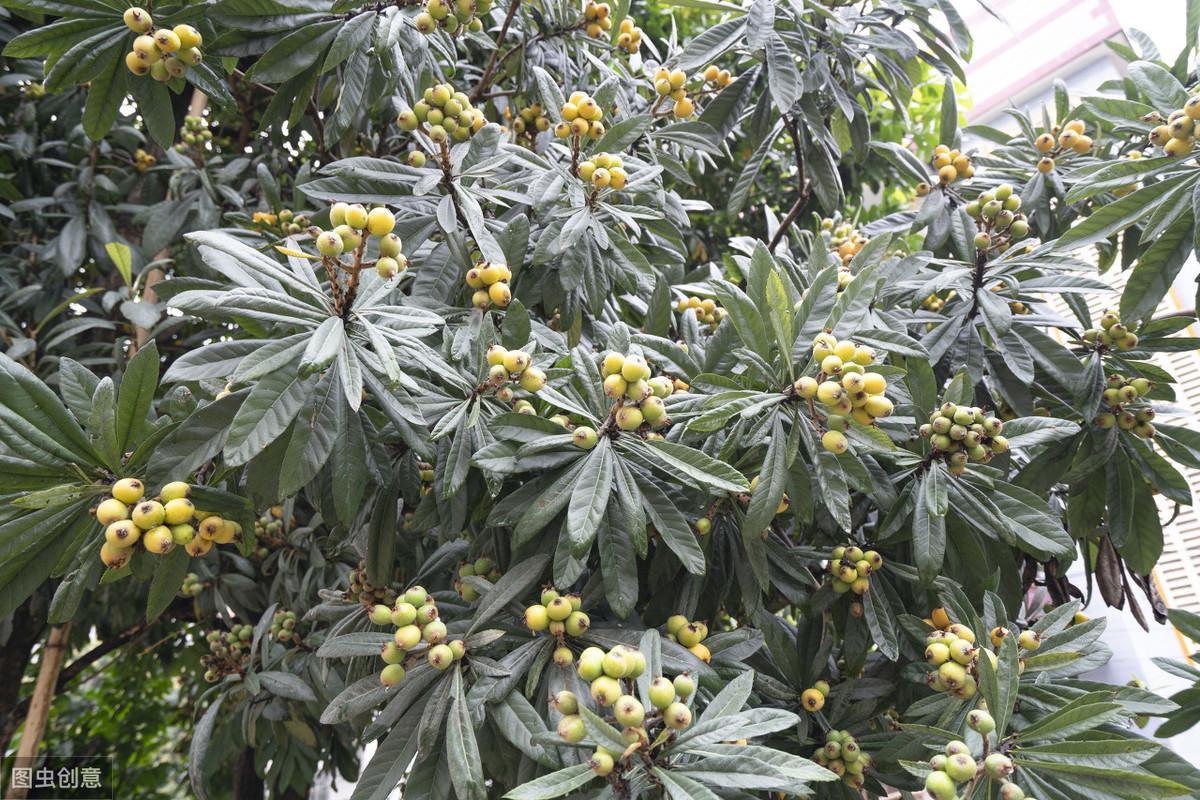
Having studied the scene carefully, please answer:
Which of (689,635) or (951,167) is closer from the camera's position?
(689,635)

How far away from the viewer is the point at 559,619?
1.18 metres

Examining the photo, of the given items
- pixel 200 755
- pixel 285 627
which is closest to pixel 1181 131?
pixel 285 627

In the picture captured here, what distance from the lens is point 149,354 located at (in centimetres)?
113

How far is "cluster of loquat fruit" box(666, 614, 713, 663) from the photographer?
1.21 m

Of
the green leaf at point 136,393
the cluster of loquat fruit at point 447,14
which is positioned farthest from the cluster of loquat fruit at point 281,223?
the green leaf at point 136,393

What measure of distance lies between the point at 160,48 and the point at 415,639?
1.21 meters

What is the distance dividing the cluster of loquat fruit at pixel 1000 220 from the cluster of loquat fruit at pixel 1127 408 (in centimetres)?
39

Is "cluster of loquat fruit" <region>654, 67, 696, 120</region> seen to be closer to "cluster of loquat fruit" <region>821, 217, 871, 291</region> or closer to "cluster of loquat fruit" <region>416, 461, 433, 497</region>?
"cluster of loquat fruit" <region>821, 217, 871, 291</region>

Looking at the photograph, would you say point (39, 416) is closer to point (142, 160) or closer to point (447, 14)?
point (447, 14)

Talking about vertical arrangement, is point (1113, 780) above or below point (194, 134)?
below

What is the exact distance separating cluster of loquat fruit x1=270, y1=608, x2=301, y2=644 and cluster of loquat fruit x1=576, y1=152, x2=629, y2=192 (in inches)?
60.4

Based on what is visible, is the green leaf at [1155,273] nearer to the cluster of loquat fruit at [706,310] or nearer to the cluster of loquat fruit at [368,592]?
the cluster of loquat fruit at [706,310]

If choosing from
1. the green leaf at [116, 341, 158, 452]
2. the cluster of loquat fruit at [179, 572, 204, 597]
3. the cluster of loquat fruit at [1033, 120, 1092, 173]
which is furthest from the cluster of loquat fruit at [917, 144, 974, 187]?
the cluster of loquat fruit at [179, 572, 204, 597]

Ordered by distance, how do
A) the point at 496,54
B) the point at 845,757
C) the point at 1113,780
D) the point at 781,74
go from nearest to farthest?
the point at 1113,780 → the point at 845,757 → the point at 781,74 → the point at 496,54
